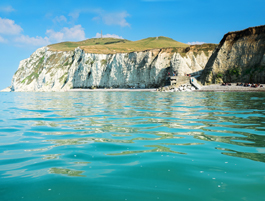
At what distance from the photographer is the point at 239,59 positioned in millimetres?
56656

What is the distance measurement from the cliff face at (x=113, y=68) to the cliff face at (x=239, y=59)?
14329 mm

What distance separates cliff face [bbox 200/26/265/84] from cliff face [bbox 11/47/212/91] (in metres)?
14.3

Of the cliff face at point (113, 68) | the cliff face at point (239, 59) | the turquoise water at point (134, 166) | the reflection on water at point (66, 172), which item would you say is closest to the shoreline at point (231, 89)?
the cliff face at point (239, 59)

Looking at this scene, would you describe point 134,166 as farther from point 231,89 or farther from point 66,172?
point 231,89

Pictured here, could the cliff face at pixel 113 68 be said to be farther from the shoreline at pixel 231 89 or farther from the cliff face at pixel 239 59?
the shoreline at pixel 231 89

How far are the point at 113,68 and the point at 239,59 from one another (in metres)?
47.8

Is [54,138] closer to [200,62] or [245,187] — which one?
[245,187]

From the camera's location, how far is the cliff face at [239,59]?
52.9 meters

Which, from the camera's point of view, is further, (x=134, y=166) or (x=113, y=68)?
(x=113, y=68)

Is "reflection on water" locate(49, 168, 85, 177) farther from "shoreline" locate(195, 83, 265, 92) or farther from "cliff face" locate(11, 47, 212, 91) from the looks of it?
"cliff face" locate(11, 47, 212, 91)

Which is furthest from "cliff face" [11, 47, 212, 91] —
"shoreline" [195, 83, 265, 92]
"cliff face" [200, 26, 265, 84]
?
"shoreline" [195, 83, 265, 92]

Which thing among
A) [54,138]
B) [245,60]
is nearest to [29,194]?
[54,138]

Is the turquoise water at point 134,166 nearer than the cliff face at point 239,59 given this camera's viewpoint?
Yes

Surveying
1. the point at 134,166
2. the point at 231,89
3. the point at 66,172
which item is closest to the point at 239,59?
the point at 231,89
